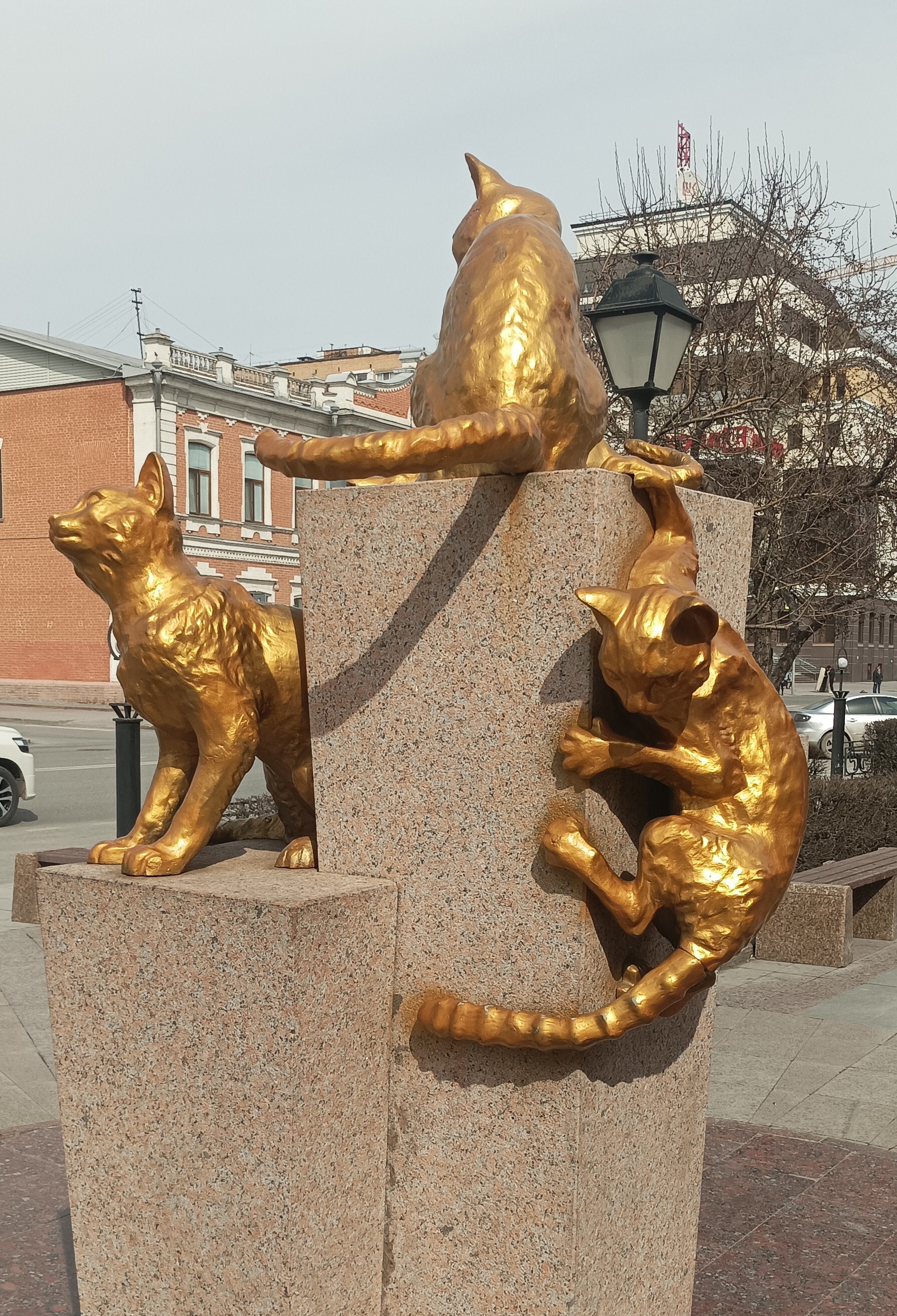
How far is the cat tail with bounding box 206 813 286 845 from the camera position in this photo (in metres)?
3.43

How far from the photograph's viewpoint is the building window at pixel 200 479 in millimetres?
31906

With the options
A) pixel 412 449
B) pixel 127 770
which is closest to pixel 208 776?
pixel 412 449

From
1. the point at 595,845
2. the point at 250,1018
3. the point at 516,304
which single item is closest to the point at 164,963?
the point at 250,1018

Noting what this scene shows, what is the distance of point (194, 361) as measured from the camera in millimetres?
32125

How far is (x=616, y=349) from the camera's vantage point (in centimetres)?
715

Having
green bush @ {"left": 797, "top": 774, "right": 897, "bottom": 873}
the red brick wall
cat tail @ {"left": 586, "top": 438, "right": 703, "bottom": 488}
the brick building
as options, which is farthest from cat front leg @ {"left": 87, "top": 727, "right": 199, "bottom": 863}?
the red brick wall

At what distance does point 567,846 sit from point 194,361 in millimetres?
31370

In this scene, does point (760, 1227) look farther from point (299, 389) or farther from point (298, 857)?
point (299, 389)

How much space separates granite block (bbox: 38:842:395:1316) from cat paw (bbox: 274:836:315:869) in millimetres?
75

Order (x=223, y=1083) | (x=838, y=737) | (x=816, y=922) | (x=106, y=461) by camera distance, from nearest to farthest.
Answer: (x=223, y=1083) < (x=816, y=922) < (x=838, y=737) < (x=106, y=461)

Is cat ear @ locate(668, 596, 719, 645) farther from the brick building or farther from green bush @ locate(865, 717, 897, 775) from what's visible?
the brick building

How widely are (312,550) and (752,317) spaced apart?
11.1 meters

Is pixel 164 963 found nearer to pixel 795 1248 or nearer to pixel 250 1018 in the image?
pixel 250 1018

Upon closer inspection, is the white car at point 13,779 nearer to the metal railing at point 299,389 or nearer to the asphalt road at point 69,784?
the asphalt road at point 69,784
